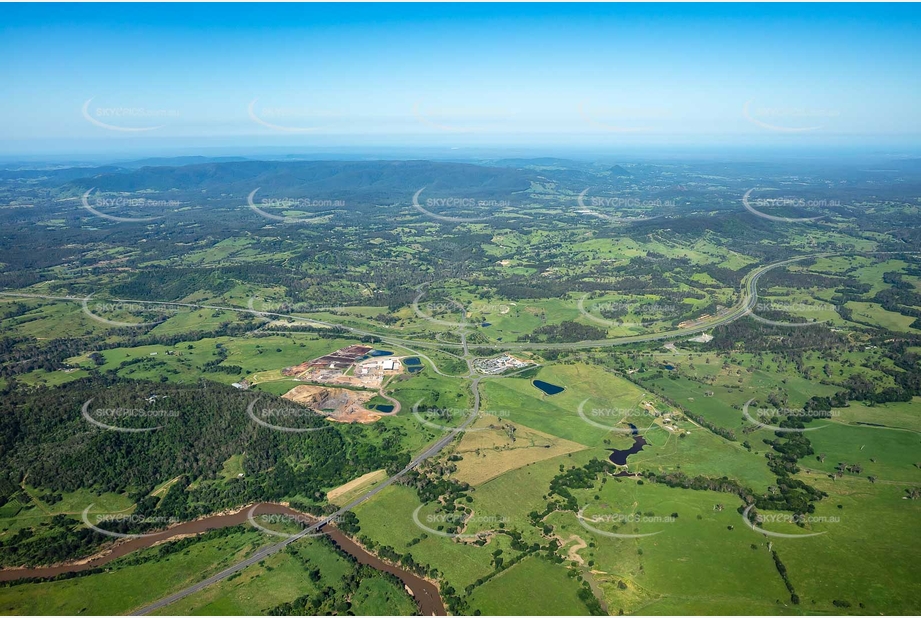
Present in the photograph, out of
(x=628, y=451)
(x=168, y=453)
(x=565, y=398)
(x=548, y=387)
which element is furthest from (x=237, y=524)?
(x=548, y=387)

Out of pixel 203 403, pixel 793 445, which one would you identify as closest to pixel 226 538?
pixel 203 403

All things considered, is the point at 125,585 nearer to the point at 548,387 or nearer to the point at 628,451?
the point at 628,451

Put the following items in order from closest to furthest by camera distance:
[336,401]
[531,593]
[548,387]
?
[531,593] → [336,401] → [548,387]

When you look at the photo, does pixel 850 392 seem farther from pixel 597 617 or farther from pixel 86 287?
pixel 86 287

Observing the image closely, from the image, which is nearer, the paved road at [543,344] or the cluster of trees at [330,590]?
the cluster of trees at [330,590]

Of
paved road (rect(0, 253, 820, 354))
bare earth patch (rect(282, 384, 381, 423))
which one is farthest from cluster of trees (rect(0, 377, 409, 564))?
paved road (rect(0, 253, 820, 354))

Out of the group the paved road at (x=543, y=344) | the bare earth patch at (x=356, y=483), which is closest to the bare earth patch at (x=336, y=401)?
the bare earth patch at (x=356, y=483)

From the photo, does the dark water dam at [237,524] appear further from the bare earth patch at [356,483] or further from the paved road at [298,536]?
the bare earth patch at [356,483]
